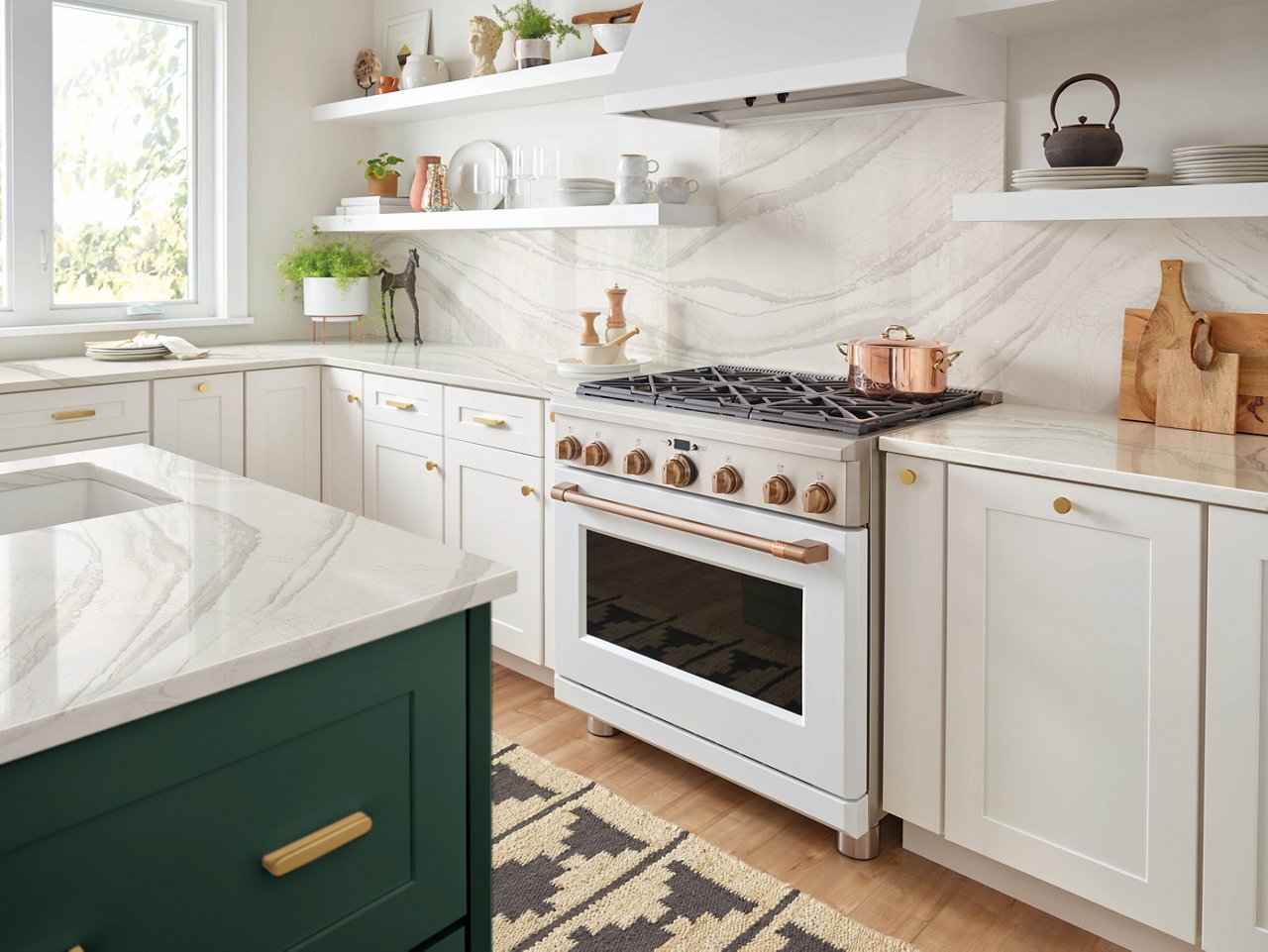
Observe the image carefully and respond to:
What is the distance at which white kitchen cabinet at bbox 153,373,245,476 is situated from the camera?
134 inches

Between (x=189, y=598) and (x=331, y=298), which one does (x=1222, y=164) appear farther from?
(x=331, y=298)

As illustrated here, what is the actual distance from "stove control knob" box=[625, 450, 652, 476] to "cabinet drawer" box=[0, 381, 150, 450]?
175 centimetres

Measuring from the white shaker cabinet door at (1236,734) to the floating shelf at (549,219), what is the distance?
5.71 feet

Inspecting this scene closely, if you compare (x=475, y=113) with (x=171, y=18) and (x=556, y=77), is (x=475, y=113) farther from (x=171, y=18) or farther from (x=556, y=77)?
(x=171, y=18)

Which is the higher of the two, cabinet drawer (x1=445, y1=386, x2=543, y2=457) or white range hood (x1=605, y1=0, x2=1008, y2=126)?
white range hood (x1=605, y1=0, x2=1008, y2=126)

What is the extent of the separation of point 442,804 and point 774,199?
2311mm

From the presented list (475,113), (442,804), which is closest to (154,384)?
(475,113)

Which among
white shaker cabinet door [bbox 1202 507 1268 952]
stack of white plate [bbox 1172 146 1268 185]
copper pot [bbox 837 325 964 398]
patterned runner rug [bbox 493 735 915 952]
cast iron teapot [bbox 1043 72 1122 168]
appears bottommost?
patterned runner rug [bbox 493 735 915 952]

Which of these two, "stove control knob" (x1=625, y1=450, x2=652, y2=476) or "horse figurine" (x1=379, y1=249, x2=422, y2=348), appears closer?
"stove control knob" (x1=625, y1=450, x2=652, y2=476)

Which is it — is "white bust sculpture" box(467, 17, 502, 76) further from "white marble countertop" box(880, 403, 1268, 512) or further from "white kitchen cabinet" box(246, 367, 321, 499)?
"white marble countertop" box(880, 403, 1268, 512)

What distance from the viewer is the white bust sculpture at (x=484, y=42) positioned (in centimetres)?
372

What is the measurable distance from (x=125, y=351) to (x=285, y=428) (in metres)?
0.58

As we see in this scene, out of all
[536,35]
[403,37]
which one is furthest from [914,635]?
[403,37]

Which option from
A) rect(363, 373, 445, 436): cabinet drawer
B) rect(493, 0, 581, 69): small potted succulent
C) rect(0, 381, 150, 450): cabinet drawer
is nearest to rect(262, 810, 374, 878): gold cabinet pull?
rect(363, 373, 445, 436): cabinet drawer
